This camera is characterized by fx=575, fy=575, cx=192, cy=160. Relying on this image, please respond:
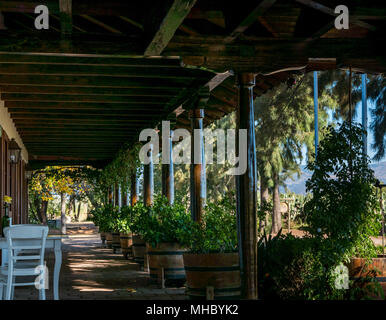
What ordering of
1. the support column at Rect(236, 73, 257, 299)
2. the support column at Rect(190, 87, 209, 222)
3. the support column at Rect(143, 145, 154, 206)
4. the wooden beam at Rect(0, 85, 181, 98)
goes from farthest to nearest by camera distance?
the support column at Rect(143, 145, 154, 206) < the wooden beam at Rect(0, 85, 181, 98) < the support column at Rect(190, 87, 209, 222) < the support column at Rect(236, 73, 257, 299)

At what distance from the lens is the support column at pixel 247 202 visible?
5.30 metres

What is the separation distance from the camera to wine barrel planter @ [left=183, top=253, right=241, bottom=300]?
213 inches

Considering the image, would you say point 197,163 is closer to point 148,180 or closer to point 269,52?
point 269,52

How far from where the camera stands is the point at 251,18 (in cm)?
470

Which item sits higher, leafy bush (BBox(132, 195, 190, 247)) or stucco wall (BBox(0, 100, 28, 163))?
stucco wall (BBox(0, 100, 28, 163))

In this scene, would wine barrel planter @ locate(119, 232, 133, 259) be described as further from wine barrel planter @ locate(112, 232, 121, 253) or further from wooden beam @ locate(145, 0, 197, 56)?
wooden beam @ locate(145, 0, 197, 56)

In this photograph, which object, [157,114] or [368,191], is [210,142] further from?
[368,191]

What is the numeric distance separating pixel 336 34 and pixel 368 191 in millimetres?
1765

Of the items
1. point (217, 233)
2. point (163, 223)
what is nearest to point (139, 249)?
point (163, 223)

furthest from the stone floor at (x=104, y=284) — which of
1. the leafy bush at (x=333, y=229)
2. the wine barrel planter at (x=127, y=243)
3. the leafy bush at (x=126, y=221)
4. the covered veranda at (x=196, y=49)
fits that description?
the leafy bush at (x=333, y=229)

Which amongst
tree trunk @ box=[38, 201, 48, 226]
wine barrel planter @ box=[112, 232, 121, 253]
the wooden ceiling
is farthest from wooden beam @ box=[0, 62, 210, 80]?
tree trunk @ box=[38, 201, 48, 226]

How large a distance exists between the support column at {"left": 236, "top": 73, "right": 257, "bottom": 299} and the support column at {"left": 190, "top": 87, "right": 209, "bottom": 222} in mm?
2113

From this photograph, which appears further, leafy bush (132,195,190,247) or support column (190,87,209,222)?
support column (190,87,209,222)

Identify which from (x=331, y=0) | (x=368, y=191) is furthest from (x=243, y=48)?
(x=368, y=191)
